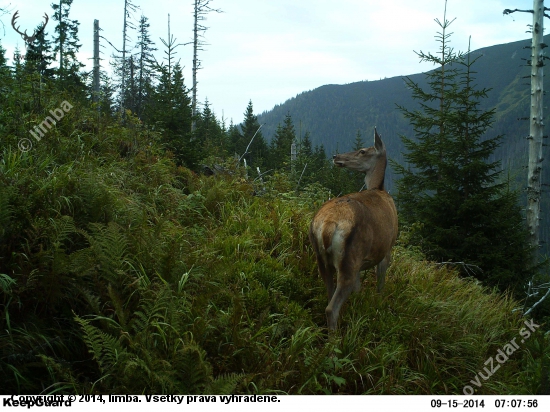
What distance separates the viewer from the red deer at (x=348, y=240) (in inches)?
180

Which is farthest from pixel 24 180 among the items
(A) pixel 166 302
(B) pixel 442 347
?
(B) pixel 442 347

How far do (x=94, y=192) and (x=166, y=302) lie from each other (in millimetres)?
1981

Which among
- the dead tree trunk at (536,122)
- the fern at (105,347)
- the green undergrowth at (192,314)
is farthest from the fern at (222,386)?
the dead tree trunk at (536,122)

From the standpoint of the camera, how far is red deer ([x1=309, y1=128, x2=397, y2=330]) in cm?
458

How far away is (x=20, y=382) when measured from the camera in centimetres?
316

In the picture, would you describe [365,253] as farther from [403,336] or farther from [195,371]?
[195,371]

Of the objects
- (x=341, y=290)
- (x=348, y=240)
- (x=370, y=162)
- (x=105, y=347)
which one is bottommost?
(x=105, y=347)

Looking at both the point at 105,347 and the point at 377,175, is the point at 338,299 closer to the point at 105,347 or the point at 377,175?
the point at 105,347

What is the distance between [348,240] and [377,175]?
7.85 feet

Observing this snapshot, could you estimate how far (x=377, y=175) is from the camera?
667 centimetres

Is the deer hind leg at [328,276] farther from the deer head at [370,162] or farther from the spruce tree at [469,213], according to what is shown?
the spruce tree at [469,213]

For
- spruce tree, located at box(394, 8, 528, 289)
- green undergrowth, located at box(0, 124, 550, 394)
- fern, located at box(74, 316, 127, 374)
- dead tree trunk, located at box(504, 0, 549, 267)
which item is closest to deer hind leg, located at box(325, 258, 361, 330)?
green undergrowth, located at box(0, 124, 550, 394)

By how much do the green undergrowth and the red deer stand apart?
0.44 meters

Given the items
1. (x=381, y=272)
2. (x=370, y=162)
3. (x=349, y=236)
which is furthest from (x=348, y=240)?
(x=370, y=162)
